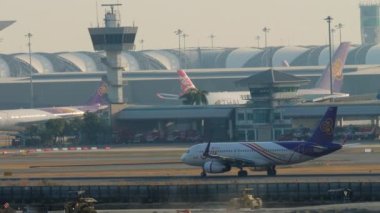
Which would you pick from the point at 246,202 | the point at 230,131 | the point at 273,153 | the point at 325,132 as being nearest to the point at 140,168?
the point at 273,153

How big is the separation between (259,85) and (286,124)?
6807 mm

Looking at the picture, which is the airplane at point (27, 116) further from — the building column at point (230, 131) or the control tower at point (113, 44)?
the building column at point (230, 131)

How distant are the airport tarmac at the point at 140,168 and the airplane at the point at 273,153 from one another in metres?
0.76

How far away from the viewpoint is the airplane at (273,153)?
89.3 metres

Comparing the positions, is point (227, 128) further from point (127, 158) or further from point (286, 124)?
point (127, 158)

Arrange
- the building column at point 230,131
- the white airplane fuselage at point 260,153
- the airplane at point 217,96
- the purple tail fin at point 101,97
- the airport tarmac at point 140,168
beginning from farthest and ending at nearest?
1. the purple tail fin at point 101,97
2. the airplane at point 217,96
3. the building column at point 230,131
4. the white airplane fuselage at point 260,153
5. the airport tarmac at point 140,168

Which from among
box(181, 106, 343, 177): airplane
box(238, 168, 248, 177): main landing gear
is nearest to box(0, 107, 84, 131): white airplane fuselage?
box(181, 106, 343, 177): airplane

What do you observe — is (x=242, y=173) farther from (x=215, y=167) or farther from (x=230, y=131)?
(x=230, y=131)

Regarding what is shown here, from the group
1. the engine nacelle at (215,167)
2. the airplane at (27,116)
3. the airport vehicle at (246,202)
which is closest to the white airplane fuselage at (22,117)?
the airplane at (27,116)

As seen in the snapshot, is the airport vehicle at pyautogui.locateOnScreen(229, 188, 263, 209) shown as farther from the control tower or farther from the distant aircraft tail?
the control tower

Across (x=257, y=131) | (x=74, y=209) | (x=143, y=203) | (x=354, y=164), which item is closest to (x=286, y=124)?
(x=257, y=131)

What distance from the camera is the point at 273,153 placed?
8956cm

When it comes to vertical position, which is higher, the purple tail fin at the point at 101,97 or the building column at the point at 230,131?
the purple tail fin at the point at 101,97

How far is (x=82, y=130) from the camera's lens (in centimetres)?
15325
